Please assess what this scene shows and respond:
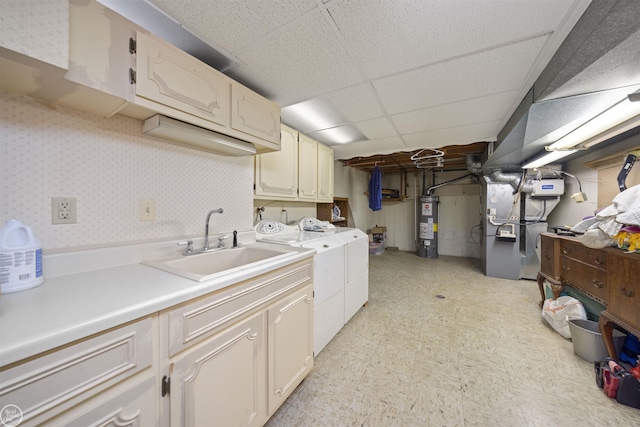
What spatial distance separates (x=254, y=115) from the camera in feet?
5.11

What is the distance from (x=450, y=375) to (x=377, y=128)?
2375 millimetres

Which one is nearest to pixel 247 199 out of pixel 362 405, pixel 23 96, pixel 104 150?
pixel 104 150

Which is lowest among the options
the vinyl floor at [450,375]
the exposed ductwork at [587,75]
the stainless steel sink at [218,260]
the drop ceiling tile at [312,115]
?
the vinyl floor at [450,375]

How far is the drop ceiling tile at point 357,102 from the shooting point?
1.76 meters

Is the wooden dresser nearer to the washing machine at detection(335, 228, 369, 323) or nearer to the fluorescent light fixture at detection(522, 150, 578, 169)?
the fluorescent light fixture at detection(522, 150, 578, 169)

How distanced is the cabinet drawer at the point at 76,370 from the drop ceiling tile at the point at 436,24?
1.52 metres

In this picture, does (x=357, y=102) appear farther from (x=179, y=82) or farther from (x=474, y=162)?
(x=474, y=162)

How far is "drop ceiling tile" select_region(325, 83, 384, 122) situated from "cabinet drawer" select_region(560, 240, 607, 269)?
200 centimetres

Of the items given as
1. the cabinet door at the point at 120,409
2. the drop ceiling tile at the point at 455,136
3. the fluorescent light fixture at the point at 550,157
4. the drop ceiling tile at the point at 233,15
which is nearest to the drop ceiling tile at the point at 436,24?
the drop ceiling tile at the point at 233,15

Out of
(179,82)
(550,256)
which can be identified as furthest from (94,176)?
(550,256)

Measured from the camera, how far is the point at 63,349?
0.54 meters

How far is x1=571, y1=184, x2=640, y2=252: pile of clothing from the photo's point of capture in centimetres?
130

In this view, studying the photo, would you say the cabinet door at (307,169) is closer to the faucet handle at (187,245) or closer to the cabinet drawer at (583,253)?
the faucet handle at (187,245)

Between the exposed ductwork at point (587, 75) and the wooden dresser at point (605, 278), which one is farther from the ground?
the exposed ductwork at point (587, 75)
